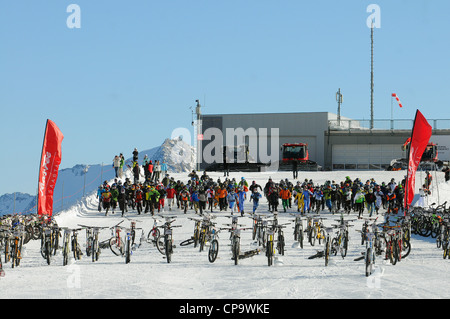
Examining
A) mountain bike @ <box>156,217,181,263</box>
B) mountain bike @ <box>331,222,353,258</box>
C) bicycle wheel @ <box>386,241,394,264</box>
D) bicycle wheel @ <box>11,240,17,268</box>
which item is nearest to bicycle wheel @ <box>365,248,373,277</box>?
bicycle wheel @ <box>386,241,394,264</box>

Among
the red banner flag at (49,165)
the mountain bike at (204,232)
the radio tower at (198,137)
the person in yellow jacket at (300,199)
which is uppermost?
the radio tower at (198,137)

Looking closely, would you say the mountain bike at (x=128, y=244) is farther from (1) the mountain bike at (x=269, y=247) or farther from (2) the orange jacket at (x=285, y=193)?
(2) the orange jacket at (x=285, y=193)

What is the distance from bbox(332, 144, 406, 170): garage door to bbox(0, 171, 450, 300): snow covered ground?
4217cm

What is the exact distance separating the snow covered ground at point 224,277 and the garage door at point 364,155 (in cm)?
4217

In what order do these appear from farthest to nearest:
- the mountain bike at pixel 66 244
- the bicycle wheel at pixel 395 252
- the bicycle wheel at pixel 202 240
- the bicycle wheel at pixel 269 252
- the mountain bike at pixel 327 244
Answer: the bicycle wheel at pixel 202 240 → the mountain bike at pixel 66 244 → the bicycle wheel at pixel 395 252 → the bicycle wheel at pixel 269 252 → the mountain bike at pixel 327 244

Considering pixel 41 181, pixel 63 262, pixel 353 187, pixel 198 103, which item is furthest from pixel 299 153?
pixel 63 262

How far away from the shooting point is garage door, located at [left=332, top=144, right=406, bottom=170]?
6134cm

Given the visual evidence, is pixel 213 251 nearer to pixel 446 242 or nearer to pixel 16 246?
pixel 16 246

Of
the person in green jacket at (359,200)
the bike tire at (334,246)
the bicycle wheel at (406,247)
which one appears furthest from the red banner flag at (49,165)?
the bicycle wheel at (406,247)

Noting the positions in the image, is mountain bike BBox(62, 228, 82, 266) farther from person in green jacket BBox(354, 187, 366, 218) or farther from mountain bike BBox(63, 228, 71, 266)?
person in green jacket BBox(354, 187, 366, 218)

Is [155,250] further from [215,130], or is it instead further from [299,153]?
[215,130]

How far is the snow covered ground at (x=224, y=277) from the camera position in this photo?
12.8 m
